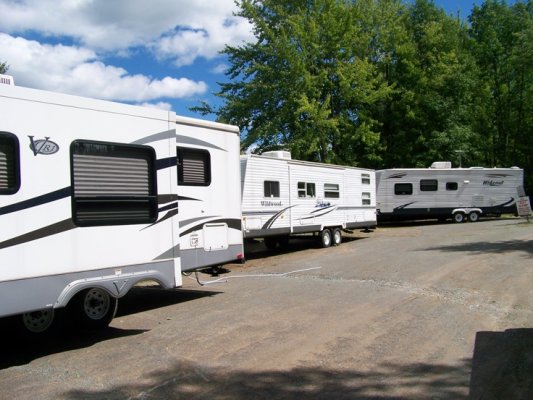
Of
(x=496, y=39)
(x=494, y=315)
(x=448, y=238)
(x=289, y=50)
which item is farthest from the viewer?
(x=496, y=39)

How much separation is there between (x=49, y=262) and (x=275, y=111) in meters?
24.0

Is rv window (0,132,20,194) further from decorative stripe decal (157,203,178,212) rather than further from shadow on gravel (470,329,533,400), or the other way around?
shadow on gravel (470,329,533,400)

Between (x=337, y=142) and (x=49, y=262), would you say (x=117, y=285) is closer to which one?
(x=49, y=262)

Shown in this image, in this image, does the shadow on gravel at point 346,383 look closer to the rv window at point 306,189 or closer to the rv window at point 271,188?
the rv window at point 271,188

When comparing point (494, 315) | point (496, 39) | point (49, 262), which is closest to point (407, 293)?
point (494, 315)

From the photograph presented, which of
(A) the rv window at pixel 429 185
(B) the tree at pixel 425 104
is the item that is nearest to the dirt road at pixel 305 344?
(A) the rv window at pixel 429 185

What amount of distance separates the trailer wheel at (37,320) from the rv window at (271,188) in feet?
30.9

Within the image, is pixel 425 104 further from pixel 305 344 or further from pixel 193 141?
pixel 305 344

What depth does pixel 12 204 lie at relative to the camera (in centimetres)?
586

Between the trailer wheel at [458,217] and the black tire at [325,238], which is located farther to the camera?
the trailer wheel at [458,217]

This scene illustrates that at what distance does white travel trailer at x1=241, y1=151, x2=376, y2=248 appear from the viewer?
597 inches

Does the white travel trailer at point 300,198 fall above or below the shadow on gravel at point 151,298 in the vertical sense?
above

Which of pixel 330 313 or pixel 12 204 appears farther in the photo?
pixel 330 313

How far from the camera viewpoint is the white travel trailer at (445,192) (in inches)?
1131
